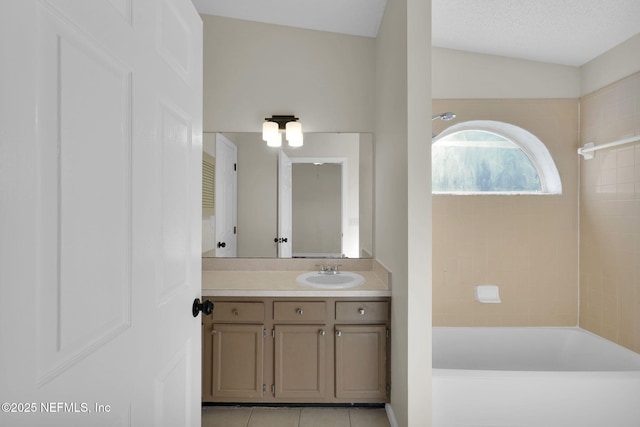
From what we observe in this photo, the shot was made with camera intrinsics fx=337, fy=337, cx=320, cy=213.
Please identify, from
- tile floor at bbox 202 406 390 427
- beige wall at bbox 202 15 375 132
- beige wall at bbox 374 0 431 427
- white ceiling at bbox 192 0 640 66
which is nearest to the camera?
beige wall at bbox 374 0 431 427

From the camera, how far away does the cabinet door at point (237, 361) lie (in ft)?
7.00

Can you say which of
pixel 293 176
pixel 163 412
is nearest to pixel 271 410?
pixel 163 412

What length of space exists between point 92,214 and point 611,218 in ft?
9.69

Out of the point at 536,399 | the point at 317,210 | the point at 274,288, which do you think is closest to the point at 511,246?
the point at 536,399

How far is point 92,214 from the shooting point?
658 mm

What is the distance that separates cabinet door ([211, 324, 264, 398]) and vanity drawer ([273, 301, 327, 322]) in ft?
0.50

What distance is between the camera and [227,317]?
2.15m

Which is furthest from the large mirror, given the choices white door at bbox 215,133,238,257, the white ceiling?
the white ceiling

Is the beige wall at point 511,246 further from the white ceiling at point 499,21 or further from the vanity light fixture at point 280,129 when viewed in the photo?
the vanity light fixture at point 280,129

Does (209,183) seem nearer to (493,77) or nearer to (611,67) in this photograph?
(493,77)

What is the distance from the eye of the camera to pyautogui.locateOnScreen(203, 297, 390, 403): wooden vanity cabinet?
2.12m

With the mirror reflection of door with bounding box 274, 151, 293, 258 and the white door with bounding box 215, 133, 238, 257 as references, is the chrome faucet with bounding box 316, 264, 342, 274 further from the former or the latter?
the white door with bounding box 215, 133, 238, 257

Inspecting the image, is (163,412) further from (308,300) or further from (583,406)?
(583,406)

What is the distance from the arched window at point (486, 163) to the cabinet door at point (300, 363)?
1.49 m
